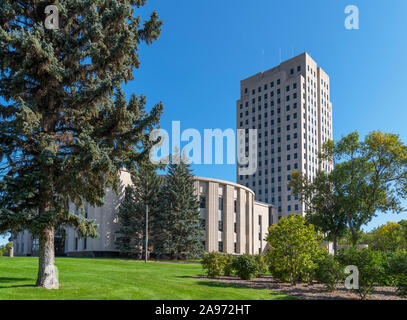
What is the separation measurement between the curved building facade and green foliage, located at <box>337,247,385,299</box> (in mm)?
31630

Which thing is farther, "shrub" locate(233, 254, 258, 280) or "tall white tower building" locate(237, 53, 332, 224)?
"tall white tower building" locate(237, 53, 332, 224)

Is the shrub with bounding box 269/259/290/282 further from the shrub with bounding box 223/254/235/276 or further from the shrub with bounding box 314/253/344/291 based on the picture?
the shrub with bounding box 223/254/235/276

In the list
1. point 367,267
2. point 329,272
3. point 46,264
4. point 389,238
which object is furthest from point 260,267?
point 389,238

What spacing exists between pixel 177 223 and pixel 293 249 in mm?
29151

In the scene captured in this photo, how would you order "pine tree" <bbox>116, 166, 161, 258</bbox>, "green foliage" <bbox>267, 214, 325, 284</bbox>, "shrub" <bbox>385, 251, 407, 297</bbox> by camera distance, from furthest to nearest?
"pine tree" <bbox>116, 166, 161, 258</bbox>, "green foliage" <bbox>267, 214, 325, 284</bbox>, "shrub" <bbox>385, 251, 407, 297</bbox>

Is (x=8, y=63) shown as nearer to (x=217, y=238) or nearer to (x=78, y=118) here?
(x=78, y=118)

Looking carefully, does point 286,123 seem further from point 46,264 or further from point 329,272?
point 46,264

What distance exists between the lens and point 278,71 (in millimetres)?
114000

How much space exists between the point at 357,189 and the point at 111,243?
3168 cm

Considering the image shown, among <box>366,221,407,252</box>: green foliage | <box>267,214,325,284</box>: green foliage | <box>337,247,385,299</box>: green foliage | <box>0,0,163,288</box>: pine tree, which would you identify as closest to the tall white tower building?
<box>366,221,407,252</box>: green foliage

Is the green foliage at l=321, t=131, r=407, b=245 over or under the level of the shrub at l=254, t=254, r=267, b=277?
over

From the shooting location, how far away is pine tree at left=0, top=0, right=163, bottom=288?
12.7m
